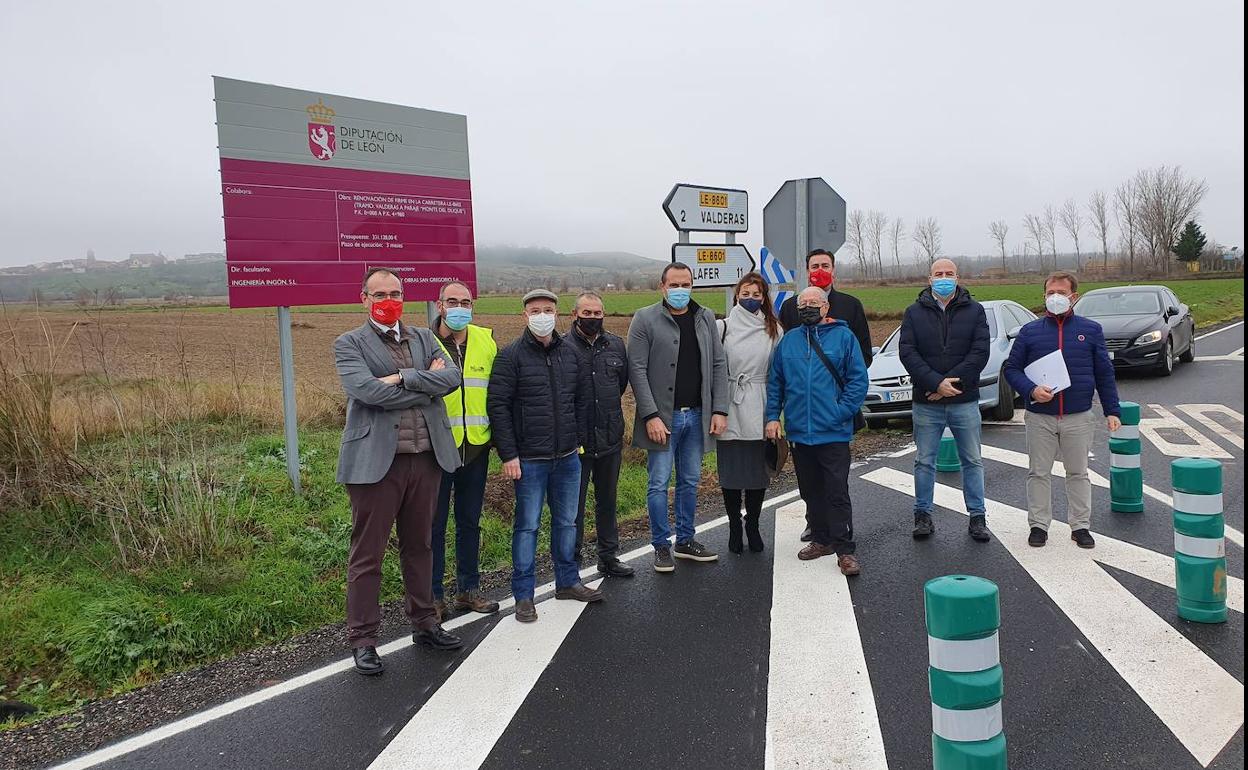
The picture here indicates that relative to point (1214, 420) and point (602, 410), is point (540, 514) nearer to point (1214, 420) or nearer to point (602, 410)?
point (602, 410)

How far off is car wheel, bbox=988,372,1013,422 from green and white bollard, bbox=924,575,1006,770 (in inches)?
370

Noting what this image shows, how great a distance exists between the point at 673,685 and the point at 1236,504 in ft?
18.6

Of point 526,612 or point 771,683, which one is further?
point 526,612

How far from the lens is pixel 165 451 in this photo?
6.79m

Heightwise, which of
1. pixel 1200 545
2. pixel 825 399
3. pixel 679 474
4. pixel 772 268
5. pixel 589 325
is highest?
pixel 772 268

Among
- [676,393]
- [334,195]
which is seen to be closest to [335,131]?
[334,195]

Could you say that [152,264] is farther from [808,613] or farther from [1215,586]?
[1215,586]

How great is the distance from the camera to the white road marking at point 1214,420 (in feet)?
30.5

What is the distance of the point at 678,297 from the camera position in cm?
572

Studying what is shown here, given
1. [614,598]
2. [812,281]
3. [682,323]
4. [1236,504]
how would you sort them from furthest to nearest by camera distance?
[1236,504] < [812,281] < [682,323] < [614,598]

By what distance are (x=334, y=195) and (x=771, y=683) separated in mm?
5820

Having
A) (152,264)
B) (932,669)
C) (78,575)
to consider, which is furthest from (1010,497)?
(152,264)

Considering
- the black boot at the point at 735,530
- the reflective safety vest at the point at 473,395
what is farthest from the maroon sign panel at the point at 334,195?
the black boot at the point at 735,530

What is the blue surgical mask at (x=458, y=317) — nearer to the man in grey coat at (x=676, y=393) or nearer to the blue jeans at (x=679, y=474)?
the man in grey coat at (x=676, y=393)
